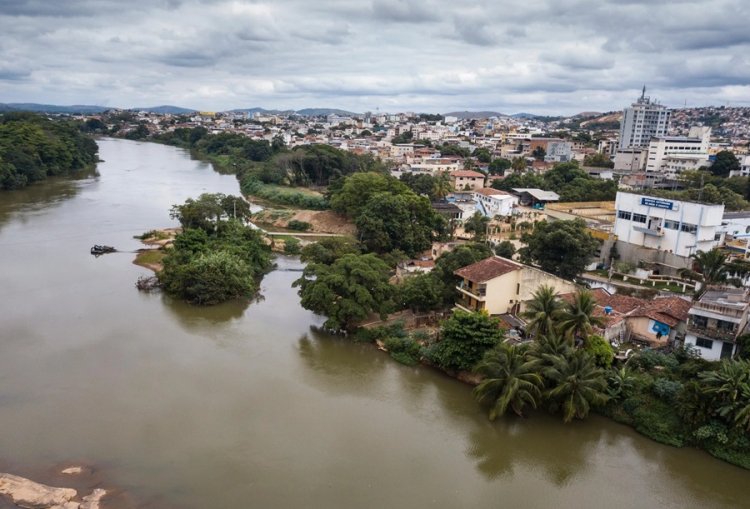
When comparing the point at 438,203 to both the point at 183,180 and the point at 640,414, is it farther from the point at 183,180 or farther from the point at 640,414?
the point at 183,180

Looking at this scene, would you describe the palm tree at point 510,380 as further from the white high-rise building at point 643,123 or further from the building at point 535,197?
the white high-rise building at point 643,123

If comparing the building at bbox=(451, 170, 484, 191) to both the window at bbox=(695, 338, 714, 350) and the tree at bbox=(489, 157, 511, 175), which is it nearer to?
the tree at bbox=(489, 157, 511, 175)

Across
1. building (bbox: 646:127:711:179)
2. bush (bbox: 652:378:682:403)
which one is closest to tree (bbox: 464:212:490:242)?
bush (bbox: 652:378:682:403)

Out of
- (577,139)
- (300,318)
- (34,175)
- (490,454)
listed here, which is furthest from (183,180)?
(577,139)

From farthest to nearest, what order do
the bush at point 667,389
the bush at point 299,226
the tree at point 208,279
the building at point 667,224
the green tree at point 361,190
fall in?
the bush at point 299,226, the green tree at point 361,190, the building at point 667,224, the tree at point 208,279, the bush at point 667,389

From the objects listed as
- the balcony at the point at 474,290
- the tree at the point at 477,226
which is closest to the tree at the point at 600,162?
the tree at the point at 477,226

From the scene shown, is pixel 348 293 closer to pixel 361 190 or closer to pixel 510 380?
pixel 510 380

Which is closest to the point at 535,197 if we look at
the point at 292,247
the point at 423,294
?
the point at 292,247

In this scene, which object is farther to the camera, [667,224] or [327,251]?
[667,224]
